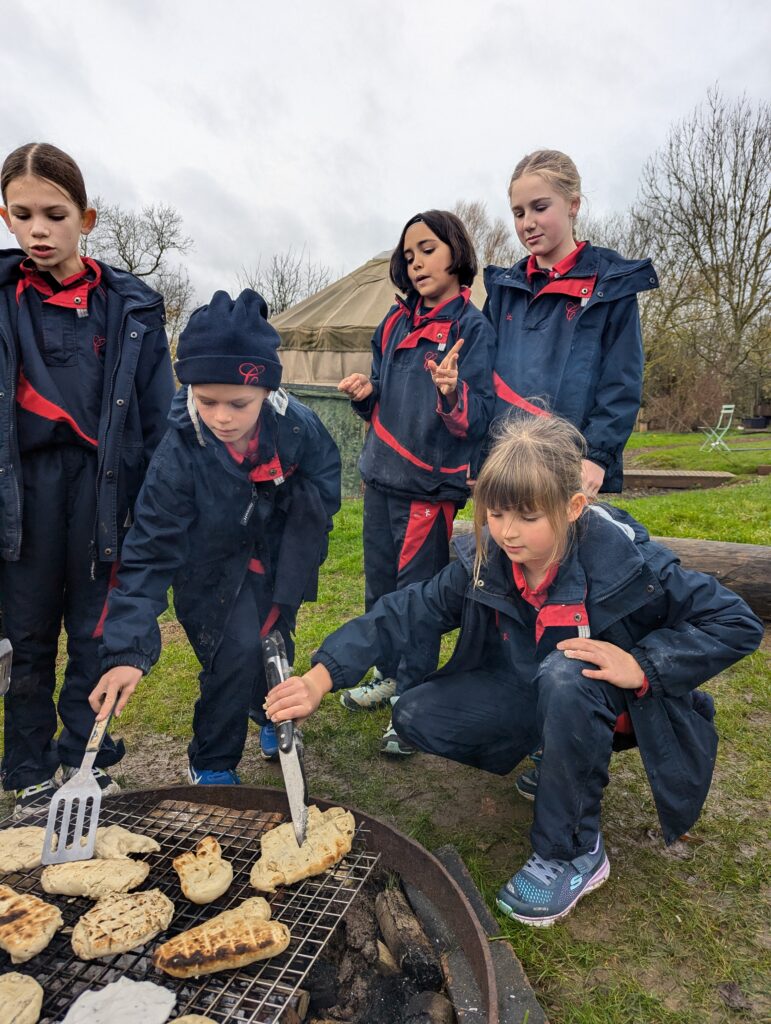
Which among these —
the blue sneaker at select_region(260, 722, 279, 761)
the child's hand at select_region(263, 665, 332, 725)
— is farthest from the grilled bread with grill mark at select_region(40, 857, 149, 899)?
the blue sneaker at select_region(260, 722, 279, 761)

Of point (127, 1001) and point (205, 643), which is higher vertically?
point (205, 643)

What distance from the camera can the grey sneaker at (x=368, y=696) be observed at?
3.03m

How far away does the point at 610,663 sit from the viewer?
5.72ft

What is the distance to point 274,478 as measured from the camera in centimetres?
219

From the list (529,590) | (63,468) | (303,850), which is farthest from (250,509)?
(303,850)

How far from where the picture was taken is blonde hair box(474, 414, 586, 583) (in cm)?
177

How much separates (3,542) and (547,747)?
1.73m

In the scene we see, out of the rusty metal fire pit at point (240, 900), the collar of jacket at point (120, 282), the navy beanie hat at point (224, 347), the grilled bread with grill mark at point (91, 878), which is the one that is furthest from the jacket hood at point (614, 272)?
the grilled bread with grill mark at point (91, 878)

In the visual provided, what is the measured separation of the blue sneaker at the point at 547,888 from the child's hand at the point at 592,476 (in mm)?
1080

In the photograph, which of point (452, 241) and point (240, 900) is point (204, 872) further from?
point (452, 241)

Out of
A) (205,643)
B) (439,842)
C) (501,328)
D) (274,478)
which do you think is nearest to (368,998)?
(439,842)

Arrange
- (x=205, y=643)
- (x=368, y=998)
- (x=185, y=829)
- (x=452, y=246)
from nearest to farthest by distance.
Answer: (x=368, y=998)
(x=185, y=829)
(x=205, y=643)
(x=452, y=246)

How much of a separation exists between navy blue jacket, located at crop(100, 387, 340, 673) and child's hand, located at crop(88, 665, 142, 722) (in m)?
0.10

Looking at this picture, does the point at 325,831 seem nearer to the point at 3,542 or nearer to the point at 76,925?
the point at 76,925
